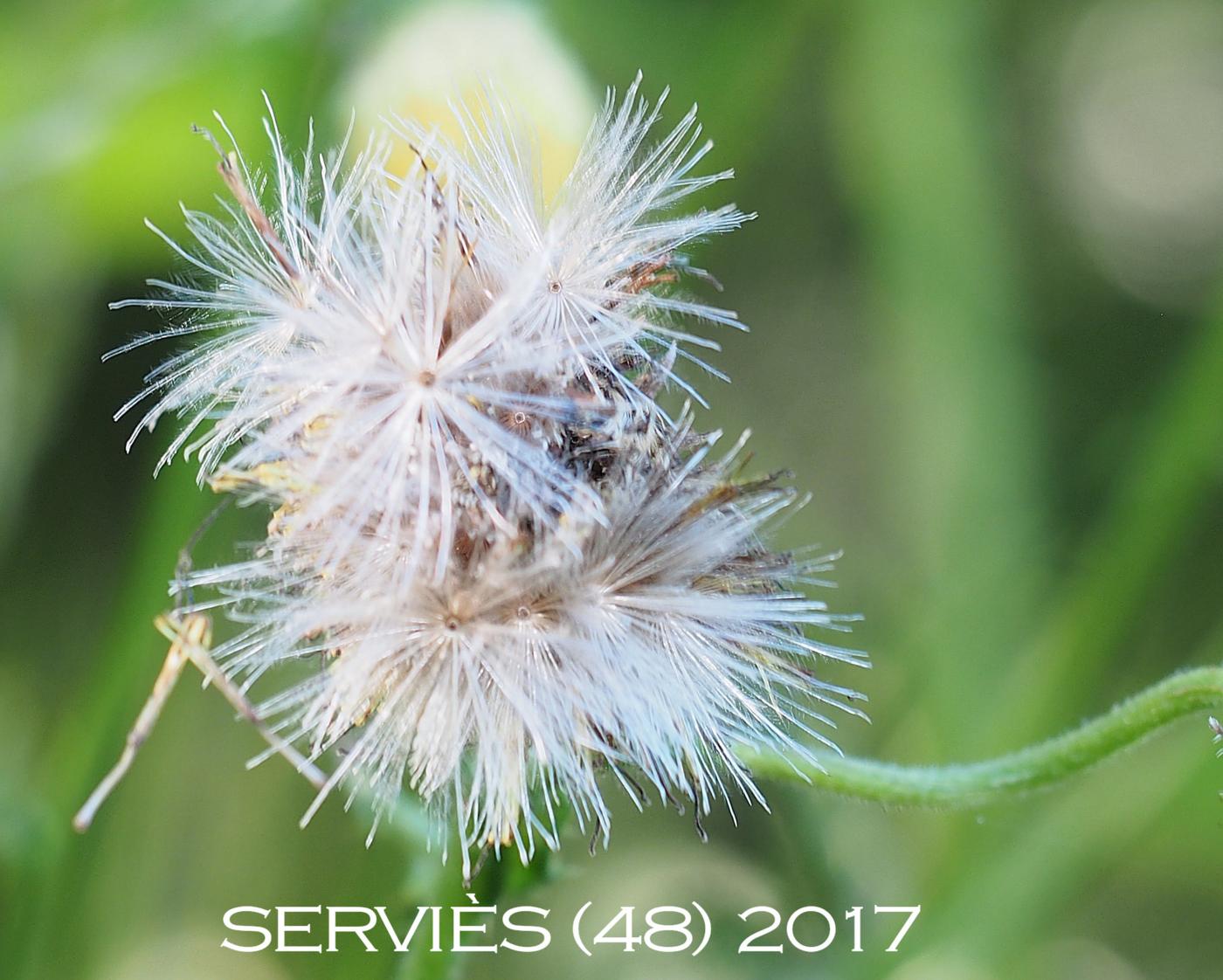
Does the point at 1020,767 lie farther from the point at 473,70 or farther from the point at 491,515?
the point at 473,70

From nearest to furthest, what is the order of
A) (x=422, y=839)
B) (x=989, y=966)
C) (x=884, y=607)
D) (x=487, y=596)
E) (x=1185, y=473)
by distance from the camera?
(x=487, y=596) < (x=422, y=839) < (x=989, y=966) < (x=1185, y=473) < (x=884, y=607)

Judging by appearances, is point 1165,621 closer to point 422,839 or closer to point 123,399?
point 422,839

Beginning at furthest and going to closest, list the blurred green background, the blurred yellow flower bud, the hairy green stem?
the blurred green background
the blurred yellow flower bud
the hairy green stem

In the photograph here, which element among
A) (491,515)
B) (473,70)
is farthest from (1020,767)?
(473,70)

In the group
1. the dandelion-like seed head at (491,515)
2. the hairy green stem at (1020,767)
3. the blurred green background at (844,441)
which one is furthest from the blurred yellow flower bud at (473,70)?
the hairy green stem at (1020,767)

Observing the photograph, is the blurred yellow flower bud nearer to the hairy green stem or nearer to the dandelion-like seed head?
the dandelion-like seed head

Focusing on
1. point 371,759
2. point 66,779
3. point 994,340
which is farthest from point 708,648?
point 994,340

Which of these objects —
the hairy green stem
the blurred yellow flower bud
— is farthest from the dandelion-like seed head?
the blurred yellow flower bud
